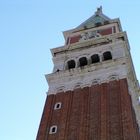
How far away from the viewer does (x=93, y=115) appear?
29.9 metres

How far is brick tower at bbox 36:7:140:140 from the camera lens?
93.7 feet

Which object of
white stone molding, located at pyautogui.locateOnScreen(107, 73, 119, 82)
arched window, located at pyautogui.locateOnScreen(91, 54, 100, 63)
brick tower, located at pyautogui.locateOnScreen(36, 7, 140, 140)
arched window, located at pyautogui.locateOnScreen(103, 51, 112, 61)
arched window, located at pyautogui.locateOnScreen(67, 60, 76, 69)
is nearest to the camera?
brick tower, located at pyautogui.locateOnScreen(36, 7, 140, 140)

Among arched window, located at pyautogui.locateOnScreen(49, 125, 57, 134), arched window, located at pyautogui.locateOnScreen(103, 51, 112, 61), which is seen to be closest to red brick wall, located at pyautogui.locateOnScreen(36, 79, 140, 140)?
arched window, located at pyautogui.locateOnScreen(49, 125, 57, 134)

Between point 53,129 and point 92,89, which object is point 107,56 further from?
point 53,129

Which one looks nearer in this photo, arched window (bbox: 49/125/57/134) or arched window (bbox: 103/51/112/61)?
arched window (bbox: 49/125/57/134)

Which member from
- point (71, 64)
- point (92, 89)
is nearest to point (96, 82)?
point (92, 89)

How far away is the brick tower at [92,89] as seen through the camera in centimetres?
2856

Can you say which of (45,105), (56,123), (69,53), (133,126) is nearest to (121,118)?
(133,126)

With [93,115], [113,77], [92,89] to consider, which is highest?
[113,77]

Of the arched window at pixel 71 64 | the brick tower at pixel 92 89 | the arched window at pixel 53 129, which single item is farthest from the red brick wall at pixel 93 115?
the arched window at pixel 71 64

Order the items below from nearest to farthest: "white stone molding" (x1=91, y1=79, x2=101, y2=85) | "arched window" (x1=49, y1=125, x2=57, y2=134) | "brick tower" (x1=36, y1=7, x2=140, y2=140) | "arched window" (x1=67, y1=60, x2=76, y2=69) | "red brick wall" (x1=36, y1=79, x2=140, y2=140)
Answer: "red brick wall" (x1=36, y1=79, x2=140, y2=140) → "brick tower" (x1=36, y1=7, x2=140, y2=140) → "arched window" (x1=49, y1=125, x2=57, y2=134) → "white stone molding" (x1=91, y1=79, x2=101, y2=85) → "arched window" (x1=67, y1=60, x2=76, y2=69)

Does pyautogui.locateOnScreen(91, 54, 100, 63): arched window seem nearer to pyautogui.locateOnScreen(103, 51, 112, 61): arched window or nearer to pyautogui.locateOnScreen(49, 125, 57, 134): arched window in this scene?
pyautogui.locateOnScreen(103, 51, 112, 61): arched window

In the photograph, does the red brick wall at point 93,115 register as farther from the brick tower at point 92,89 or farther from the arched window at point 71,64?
the arched window at point 71,64

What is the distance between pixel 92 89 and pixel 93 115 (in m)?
3.79
